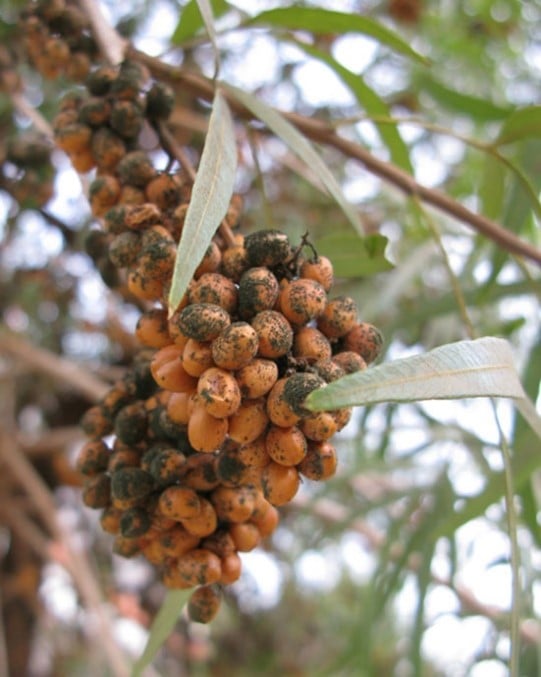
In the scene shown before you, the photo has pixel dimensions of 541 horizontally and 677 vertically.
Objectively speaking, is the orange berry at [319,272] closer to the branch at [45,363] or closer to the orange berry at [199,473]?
the orange berry at [199,473]

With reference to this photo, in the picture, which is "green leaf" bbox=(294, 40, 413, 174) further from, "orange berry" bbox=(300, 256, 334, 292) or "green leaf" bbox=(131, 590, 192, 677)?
"green leaf" bbox=(131, 590, 192, 677)

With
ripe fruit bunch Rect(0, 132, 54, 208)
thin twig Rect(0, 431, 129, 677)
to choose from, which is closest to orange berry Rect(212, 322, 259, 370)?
ripe fruit bunch Rect(0, 132, 54, 208)

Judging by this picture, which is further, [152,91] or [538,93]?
[538,93]

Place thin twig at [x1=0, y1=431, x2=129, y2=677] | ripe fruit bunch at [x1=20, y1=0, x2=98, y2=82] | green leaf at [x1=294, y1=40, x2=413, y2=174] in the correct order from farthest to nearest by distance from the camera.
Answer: thin twig at [x1=0, y1=431, x2=129, y2=677], green leaf at [x1=294, y1=40, x2=413, y2=174], ripe fruit bunch at [x1=20, y1=0, x2=98, y2=82]

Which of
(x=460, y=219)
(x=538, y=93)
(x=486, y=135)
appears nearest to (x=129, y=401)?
(x=460, y=219)

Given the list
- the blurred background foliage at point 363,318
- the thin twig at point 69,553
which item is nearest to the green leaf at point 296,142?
the blurred background foliage at point 363,318

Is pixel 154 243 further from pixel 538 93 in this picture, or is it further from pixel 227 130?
pixel 538 93
